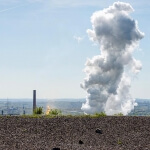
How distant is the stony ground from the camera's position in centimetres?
1725

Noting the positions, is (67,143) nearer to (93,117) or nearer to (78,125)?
(78,125)

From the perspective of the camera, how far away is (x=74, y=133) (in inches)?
764

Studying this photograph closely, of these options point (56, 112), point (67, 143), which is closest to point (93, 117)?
point (56, 112)

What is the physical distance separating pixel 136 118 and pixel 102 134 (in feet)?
15.4

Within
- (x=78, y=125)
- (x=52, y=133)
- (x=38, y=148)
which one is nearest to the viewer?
(x=38, y=148)

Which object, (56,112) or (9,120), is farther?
(56,112)

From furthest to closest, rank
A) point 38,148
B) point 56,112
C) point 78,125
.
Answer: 1. point 56,112
2. point 78,125
3. point 38,148

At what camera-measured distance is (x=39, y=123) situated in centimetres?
2120

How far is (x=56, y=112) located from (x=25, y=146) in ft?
33.2

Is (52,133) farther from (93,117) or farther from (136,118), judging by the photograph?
(136,118)

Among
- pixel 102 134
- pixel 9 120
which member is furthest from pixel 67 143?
pixel 9 120

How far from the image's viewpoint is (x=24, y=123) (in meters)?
21.1

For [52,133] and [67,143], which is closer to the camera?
[67,143]

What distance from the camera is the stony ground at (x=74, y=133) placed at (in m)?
17.2
